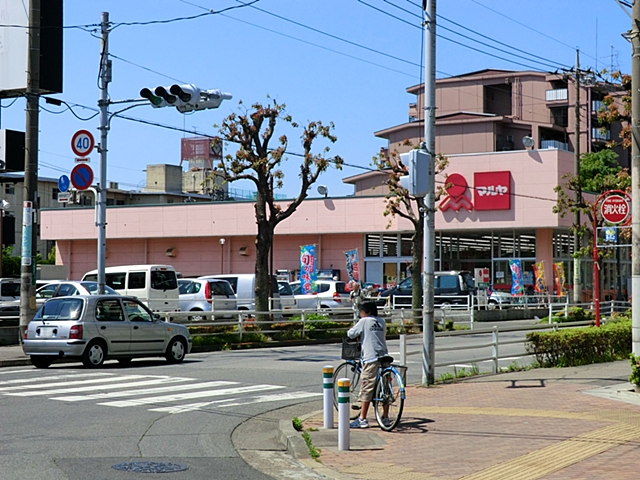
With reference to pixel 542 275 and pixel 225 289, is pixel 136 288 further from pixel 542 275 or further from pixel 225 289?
pixel 542 275

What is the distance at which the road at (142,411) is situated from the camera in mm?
8914

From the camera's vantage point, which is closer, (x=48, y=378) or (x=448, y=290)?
(x=48, y=378)

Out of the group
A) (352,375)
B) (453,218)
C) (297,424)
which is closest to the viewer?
(297,424)

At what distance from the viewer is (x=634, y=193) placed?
13.8 m

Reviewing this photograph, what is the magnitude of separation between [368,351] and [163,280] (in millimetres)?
21340

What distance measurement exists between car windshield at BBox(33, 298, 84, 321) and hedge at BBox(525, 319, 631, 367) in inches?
379

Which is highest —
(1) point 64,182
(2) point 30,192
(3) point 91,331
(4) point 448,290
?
(1) point 64,182

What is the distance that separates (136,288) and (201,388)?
54.5ft

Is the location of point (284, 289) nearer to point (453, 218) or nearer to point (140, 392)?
point (453, 218)

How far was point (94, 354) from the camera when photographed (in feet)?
62.0

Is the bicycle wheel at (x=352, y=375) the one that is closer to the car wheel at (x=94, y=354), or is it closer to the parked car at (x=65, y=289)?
the car wheel at (x=94, y=354)

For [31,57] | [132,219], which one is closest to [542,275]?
[132,219]

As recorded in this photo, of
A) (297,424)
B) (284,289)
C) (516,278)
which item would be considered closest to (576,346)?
(297,424)

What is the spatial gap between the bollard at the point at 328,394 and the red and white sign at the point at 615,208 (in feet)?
27.3
